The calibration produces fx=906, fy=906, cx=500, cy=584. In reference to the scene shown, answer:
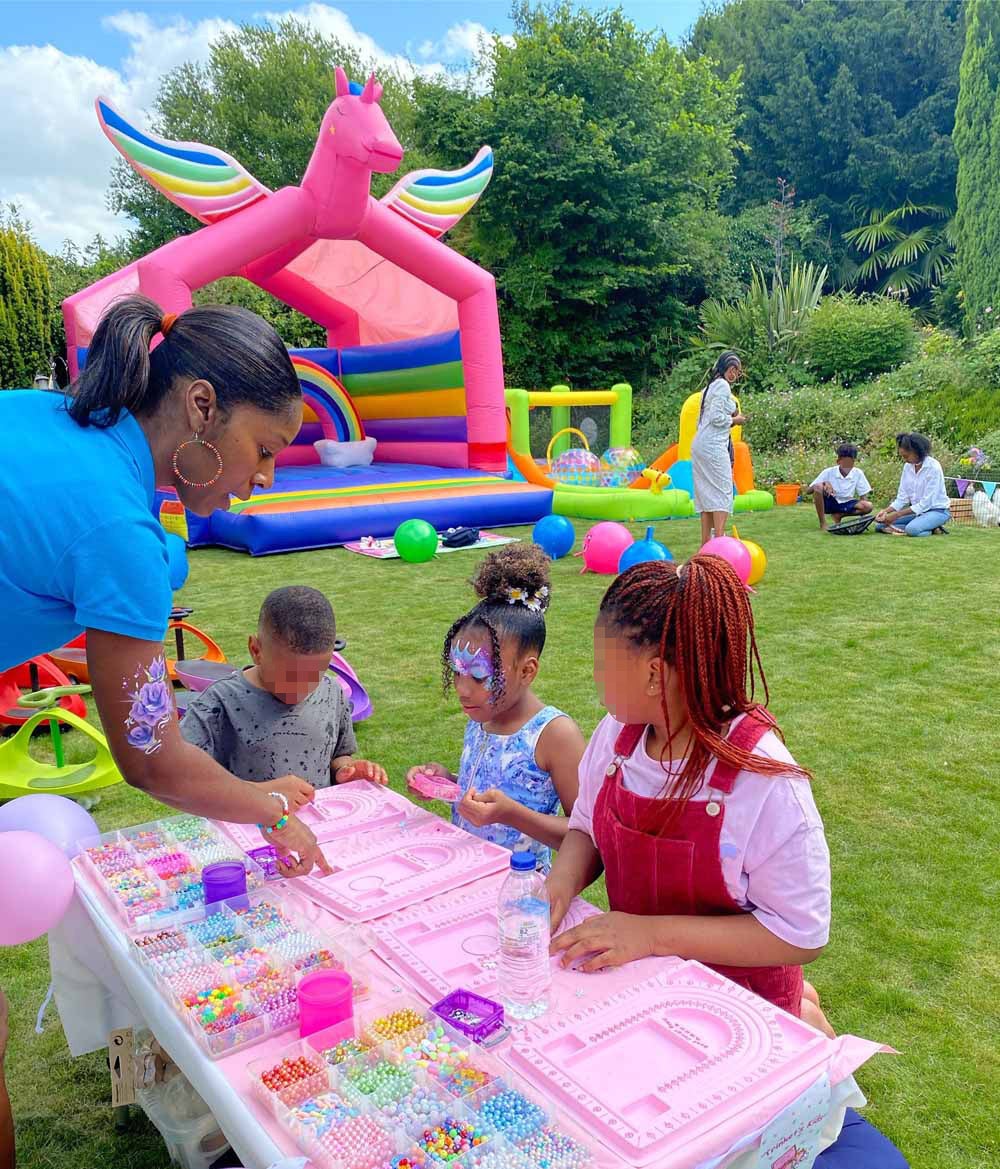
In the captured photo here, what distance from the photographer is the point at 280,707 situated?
2789 mm

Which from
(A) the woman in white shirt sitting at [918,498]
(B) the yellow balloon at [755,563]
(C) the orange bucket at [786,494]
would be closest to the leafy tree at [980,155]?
(C) the orange bucket at [786,494]

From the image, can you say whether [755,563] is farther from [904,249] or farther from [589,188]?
[904,249]

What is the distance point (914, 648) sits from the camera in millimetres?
6105

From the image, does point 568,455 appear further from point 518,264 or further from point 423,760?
point 518,264

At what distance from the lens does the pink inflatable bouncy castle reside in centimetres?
997

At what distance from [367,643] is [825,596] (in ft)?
12.6

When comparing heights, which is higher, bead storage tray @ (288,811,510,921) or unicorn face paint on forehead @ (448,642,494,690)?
unicorn face paint on forehead @ (448,642,494,690)

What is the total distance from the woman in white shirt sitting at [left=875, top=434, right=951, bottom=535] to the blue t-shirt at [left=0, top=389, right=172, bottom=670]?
33.8ft

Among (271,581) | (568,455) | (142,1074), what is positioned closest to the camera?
(142,1074)

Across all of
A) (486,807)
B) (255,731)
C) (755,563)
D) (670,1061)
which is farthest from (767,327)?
(670,1061)

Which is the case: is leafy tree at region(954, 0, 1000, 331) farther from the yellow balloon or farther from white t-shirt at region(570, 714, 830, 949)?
white t-shirt at region(570, 714, 830, 949)

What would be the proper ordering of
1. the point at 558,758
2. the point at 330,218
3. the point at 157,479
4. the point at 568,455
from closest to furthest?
the point at 157,479, the point at 558,758, the point at 330,218, the point at 568,455

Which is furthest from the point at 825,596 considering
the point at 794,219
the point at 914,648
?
the point at 794,219

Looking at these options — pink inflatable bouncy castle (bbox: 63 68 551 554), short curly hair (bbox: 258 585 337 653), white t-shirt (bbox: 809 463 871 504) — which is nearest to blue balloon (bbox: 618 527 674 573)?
pink inflatable bouncy castle (bbox: 63 68 551 554)
